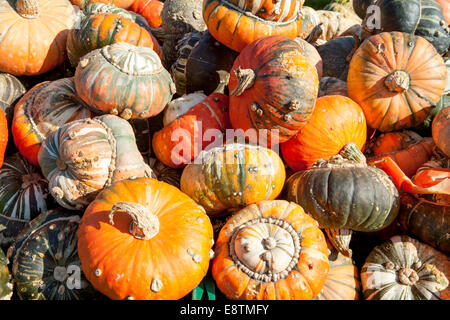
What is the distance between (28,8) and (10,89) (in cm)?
76

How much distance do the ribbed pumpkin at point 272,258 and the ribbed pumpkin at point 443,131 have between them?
1.19 metres

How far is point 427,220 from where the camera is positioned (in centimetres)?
274

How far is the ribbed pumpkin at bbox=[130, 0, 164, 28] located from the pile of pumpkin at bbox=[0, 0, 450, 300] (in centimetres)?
188

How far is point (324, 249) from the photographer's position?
2.52m

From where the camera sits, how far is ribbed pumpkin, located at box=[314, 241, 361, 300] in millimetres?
2588

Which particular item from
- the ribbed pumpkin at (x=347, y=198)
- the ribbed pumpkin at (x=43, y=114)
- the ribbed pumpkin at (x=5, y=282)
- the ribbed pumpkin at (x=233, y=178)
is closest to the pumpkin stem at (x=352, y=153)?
the ribbed pumpkin at (x=347, y=198)

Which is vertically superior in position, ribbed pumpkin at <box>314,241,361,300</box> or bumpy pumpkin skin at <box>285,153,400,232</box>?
bumpy pumpkin skin at <box>285,153,400,232</box>

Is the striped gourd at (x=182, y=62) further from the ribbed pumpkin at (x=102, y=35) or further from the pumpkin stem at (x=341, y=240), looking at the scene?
the pumpkin stem at (x=341, y=240)

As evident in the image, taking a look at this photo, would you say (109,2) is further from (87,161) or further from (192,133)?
(87,161)

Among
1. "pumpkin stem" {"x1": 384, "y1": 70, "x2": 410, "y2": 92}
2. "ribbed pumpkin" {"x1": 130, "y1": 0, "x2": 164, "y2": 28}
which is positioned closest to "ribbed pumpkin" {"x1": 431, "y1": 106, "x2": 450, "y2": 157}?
"pumpkin stem" {"x1": 384, "y1": 70, "x2": 410, "y2": 92}

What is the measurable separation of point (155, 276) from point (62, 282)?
2.57ft

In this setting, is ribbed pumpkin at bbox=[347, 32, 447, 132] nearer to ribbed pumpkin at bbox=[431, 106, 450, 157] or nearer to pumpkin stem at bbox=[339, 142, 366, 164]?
ribbed pumpkin at bbox=[431, 106, 450, 157]

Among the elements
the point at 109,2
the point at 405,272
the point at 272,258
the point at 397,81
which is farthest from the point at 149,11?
the point at 405,272
